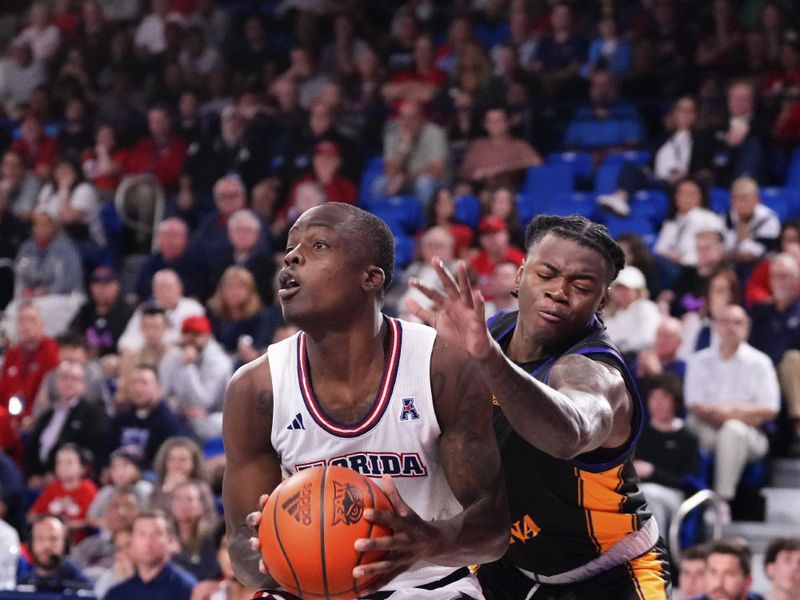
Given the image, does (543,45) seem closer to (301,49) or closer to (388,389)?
(301,49)

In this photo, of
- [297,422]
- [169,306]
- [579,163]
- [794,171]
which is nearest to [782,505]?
[794,171]

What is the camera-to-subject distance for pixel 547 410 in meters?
3.43

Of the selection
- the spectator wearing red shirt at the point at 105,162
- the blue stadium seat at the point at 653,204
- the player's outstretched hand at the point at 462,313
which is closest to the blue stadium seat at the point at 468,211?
the blue stadium seat at the point at 653,204

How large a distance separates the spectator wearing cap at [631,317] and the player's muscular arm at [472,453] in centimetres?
521

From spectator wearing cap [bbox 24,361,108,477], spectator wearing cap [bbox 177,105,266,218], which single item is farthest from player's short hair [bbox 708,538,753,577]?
spectator wearing cap [bbox 177,105,266,218]

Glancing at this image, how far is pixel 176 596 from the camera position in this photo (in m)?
7.57

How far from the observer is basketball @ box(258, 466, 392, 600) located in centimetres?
353

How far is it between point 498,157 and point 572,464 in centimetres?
805

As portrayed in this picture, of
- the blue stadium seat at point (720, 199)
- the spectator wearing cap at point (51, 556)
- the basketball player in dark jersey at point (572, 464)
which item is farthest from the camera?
the blue stadium seat at point (720, 199)

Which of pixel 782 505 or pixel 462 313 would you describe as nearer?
pixel 462 313

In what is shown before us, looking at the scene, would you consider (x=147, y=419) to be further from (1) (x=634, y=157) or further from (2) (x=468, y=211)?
(1) (x=634, y=157)

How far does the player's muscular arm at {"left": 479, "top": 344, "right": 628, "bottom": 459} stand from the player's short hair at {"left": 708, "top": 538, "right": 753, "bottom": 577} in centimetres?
314

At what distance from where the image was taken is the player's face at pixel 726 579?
657 centimetres

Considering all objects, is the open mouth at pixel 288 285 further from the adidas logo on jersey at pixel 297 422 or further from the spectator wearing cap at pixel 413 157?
the spectator wearing cap at pixel 413 157
